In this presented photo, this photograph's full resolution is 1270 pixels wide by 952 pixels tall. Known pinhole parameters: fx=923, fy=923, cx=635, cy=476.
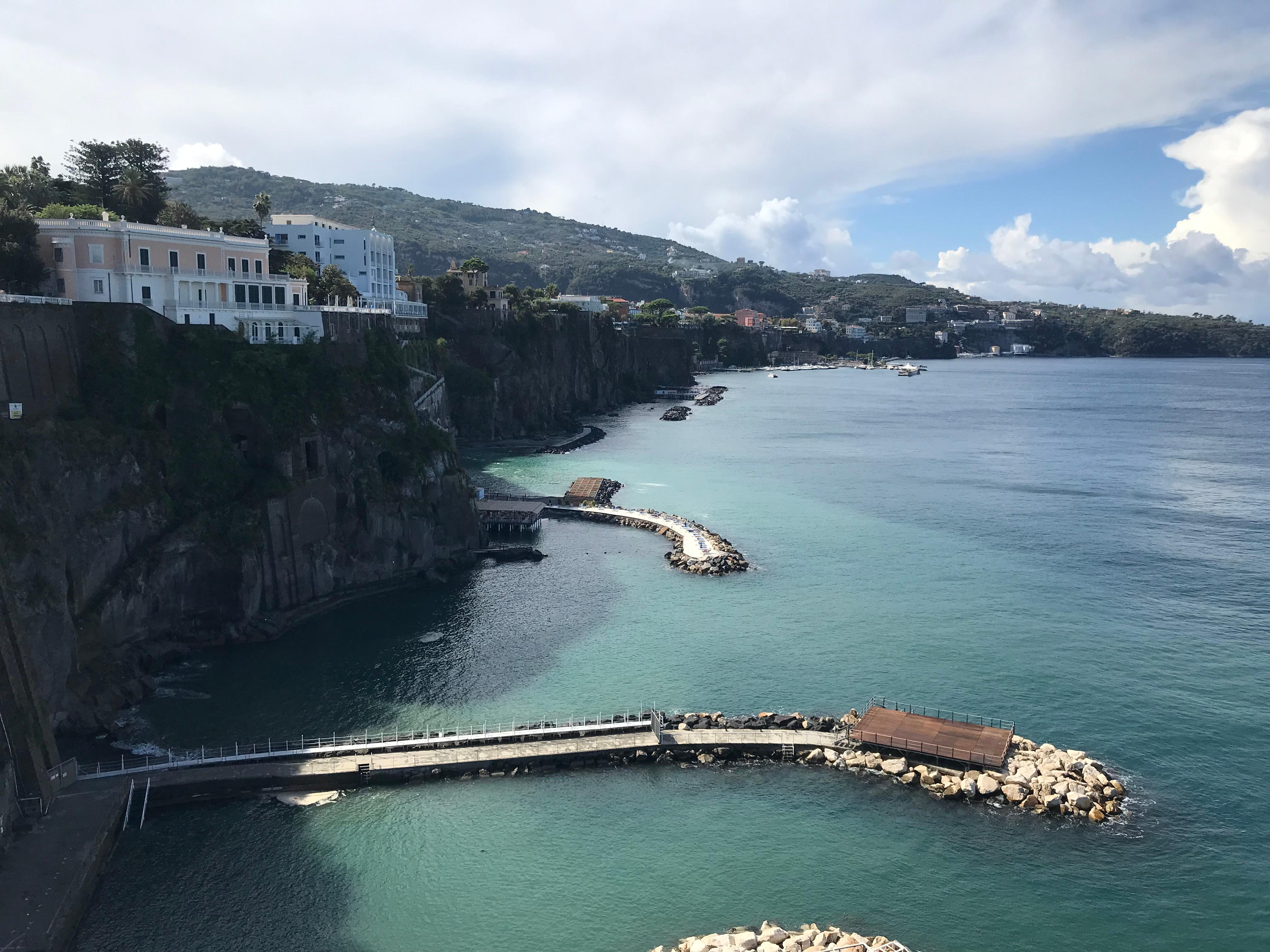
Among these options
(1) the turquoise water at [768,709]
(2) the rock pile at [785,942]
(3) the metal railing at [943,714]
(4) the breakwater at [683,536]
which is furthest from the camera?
(4) the breakwater at [683,536]

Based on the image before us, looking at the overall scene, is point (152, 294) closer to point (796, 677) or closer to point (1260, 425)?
point (796, 677)

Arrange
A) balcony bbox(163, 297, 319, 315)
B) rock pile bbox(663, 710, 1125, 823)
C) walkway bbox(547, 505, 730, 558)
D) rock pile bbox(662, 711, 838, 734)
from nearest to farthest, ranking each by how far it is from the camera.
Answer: rock pile bbox(663, 710, 1125, 823), rock pile bbox(662, 711, 838, 734), balcony bbox(163, 297, 319, 315), walkway bbox(547, 505, 730, 558)

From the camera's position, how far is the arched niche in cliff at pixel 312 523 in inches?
2435

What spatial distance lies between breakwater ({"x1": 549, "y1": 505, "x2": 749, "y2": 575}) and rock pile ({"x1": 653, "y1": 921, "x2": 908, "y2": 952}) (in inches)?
1649

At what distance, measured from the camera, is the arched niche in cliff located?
203ft

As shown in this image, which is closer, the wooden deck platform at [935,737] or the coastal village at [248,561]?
the coastal village at [248,561]

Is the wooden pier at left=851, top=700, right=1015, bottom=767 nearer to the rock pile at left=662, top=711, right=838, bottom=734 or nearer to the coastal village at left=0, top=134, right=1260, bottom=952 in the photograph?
the coastal village at left=0, top=134, right=1260, bottom=952

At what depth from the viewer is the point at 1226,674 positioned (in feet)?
175

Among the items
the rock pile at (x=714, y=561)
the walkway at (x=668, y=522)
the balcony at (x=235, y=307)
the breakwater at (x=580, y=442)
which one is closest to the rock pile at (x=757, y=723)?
the rock pile at (x=714, y=561)

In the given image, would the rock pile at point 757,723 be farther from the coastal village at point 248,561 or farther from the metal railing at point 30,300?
the metal railing at point 30,300

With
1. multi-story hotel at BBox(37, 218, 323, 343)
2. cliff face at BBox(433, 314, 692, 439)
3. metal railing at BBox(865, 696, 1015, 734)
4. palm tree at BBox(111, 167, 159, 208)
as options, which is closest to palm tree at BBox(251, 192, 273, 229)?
palm tree at BBox(111, 167, 159, 208)

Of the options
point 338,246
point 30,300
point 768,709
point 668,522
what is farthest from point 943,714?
point 338,246

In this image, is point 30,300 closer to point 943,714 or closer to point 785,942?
point 785,942

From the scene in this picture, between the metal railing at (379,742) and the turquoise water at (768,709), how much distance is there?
167 cm
